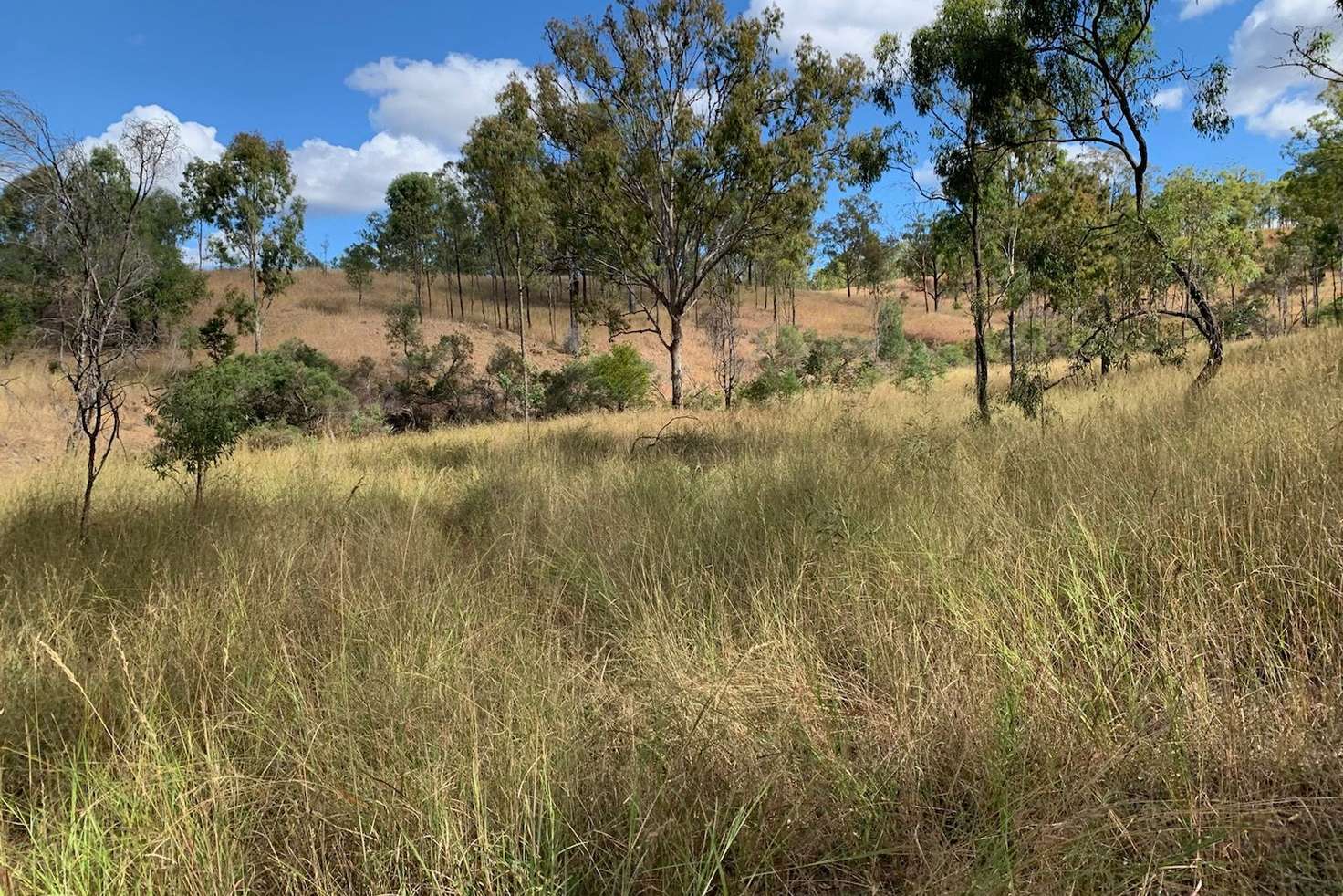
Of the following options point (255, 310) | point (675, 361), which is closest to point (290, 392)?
point (675, 361)

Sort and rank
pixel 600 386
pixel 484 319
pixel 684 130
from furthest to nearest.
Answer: pixel 484 319
pixel 600 386
pixel 684 130

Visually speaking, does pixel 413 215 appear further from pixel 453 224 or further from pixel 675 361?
pixel 675 361

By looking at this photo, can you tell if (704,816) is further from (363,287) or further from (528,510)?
(363,287)

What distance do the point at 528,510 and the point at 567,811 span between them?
11.3 ft

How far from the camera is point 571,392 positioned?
26.8 metres

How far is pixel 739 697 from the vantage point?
6.70 feet

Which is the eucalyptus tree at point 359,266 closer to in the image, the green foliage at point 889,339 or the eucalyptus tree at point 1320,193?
the green foliage at point 889,339

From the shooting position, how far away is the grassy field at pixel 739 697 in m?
1.44

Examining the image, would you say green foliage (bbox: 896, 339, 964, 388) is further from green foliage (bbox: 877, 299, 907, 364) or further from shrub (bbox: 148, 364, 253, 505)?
shrub (bbox: 148, 364, 253, 505)

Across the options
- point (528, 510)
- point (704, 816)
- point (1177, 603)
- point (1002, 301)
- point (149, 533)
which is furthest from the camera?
point (1002, 301)

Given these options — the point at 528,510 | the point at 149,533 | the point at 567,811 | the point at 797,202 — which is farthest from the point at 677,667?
the point at 797,202

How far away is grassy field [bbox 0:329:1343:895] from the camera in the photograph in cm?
144

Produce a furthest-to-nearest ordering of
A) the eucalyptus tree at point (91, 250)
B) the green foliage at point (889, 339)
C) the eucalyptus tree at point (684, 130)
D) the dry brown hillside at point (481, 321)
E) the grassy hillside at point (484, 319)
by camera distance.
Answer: the green foliage at point (889, 339) → the grassy hillside at point (484, 319) → the dry brown hillside at point (481, 321) → the eucalyptus tree at point (684, 130) → the eucalyptus tree at point (91, 250)

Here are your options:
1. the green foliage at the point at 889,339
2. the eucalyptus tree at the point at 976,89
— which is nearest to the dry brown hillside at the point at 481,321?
the green foliage at the point at 889,339
